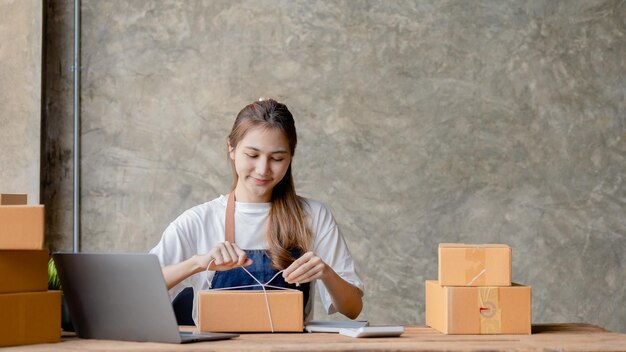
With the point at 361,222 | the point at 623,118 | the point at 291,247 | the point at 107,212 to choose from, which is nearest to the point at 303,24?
the point at 361,222

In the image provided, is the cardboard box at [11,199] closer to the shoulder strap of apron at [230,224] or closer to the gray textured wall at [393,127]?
the shoulder strap of apron at [230,224]

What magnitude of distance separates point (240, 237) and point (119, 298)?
886mm

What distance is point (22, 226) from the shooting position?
81.4 inches

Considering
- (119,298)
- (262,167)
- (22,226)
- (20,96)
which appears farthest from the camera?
(20,96)

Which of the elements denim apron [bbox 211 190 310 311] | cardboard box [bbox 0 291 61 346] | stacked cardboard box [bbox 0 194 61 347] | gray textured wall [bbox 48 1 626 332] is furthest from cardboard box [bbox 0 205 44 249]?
gray textured wall [bbox 48 1 626 332]

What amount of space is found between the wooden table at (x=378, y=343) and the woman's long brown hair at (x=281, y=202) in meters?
0.68

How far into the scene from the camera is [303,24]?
476 centimetres

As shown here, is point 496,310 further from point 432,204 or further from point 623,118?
point 623,118

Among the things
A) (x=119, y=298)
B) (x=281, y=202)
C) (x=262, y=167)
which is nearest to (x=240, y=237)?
(x=281, y=202)

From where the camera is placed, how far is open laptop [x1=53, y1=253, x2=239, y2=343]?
6.89 feet

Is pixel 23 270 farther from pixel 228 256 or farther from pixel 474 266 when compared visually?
pixel 474 266

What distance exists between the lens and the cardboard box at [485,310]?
2355 millimetres

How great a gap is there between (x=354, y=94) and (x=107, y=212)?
4.63 feet

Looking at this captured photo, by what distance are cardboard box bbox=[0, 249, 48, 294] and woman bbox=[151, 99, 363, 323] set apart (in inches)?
21.8
